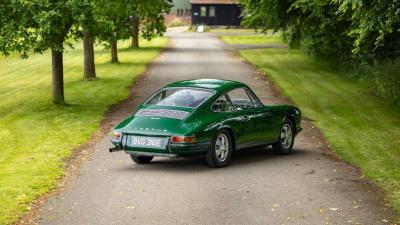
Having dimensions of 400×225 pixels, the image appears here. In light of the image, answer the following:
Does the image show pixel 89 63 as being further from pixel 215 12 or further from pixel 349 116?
pixel 215 12

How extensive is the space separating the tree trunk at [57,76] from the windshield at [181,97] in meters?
10.3

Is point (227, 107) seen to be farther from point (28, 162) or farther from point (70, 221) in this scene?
point (70, 221)

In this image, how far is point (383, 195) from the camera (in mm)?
12602

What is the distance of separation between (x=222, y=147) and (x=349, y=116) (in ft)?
32.5

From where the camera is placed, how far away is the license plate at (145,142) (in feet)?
46.8

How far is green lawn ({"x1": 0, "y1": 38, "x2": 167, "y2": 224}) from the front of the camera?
13359 mm

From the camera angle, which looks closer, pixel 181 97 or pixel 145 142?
pixel 145 142

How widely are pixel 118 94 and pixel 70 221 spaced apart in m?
18.9

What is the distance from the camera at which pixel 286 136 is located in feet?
55.7

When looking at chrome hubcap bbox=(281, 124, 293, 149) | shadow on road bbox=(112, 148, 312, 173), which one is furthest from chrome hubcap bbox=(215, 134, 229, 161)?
chrome hubcap bbox=(281, 124, 293, 149)

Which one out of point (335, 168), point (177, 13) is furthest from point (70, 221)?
point (177, 13)

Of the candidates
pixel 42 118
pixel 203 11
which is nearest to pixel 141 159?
pixel 42 118

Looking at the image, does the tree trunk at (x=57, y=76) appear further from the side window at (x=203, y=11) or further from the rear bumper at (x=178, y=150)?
the side window at (x=203, y=11)

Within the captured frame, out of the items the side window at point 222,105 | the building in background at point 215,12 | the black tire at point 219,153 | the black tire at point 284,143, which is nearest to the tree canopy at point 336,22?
the black tire at point 284,143
